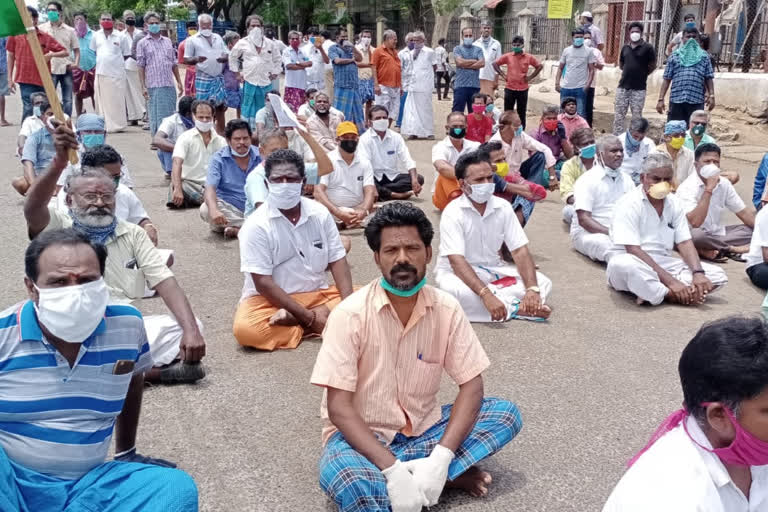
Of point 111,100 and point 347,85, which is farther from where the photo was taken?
point 111,100

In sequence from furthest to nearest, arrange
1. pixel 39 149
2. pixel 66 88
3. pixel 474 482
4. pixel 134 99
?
pixel 134 99, pixel 66 88, pixel 39 149, pixel 474 482

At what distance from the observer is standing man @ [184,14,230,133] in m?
11.8

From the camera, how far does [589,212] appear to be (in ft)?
24.1

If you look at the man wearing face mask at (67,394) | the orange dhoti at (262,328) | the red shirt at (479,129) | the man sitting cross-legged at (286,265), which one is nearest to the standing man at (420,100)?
the red shirt at (479,129)

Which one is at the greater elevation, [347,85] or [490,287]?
[347,85]

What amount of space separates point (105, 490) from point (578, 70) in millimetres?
11259

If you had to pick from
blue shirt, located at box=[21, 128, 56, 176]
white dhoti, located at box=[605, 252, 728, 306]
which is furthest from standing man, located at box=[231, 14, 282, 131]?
white dhoti, located at box=[605, 252, 728, 306]

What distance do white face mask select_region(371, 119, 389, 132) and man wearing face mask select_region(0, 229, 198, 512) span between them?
22.4ft

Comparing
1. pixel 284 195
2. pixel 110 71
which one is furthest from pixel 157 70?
pixel 284 195

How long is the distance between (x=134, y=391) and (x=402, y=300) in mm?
1122

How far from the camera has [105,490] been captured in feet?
8.77

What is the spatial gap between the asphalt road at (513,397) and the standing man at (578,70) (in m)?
6.26

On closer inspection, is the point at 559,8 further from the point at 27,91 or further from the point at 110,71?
the point at 27,91

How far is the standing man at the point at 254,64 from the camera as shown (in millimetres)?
12242
